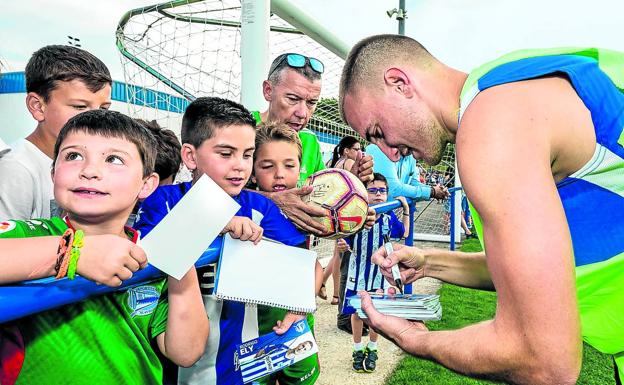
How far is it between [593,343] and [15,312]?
5.36 feet

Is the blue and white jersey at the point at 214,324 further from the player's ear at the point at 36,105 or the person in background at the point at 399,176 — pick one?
the person in background at the point at 399,176

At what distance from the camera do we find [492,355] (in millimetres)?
1174

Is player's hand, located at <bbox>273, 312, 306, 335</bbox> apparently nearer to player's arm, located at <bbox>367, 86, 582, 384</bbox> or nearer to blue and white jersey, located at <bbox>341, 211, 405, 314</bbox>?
player's arm, located at <bbox>367, 86, 582, 384</bbox>

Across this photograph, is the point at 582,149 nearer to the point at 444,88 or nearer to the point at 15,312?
the point at 444,88

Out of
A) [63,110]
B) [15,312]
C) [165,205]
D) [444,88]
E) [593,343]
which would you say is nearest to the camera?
[15,312]

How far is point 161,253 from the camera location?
1.04 m

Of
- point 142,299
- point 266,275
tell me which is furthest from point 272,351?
point 142,299

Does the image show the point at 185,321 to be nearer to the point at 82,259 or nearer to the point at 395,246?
the point at 82,259

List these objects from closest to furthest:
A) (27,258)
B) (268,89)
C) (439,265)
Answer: (27,258), (439,265), (268,89)

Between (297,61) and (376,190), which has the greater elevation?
(297,61)

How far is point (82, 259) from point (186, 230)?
226mm

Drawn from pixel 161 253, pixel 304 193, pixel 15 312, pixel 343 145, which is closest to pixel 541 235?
pixel 161 253

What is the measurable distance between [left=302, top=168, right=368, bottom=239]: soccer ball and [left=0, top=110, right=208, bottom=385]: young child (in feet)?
2.97

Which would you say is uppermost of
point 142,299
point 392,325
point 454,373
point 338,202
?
point 338,202
